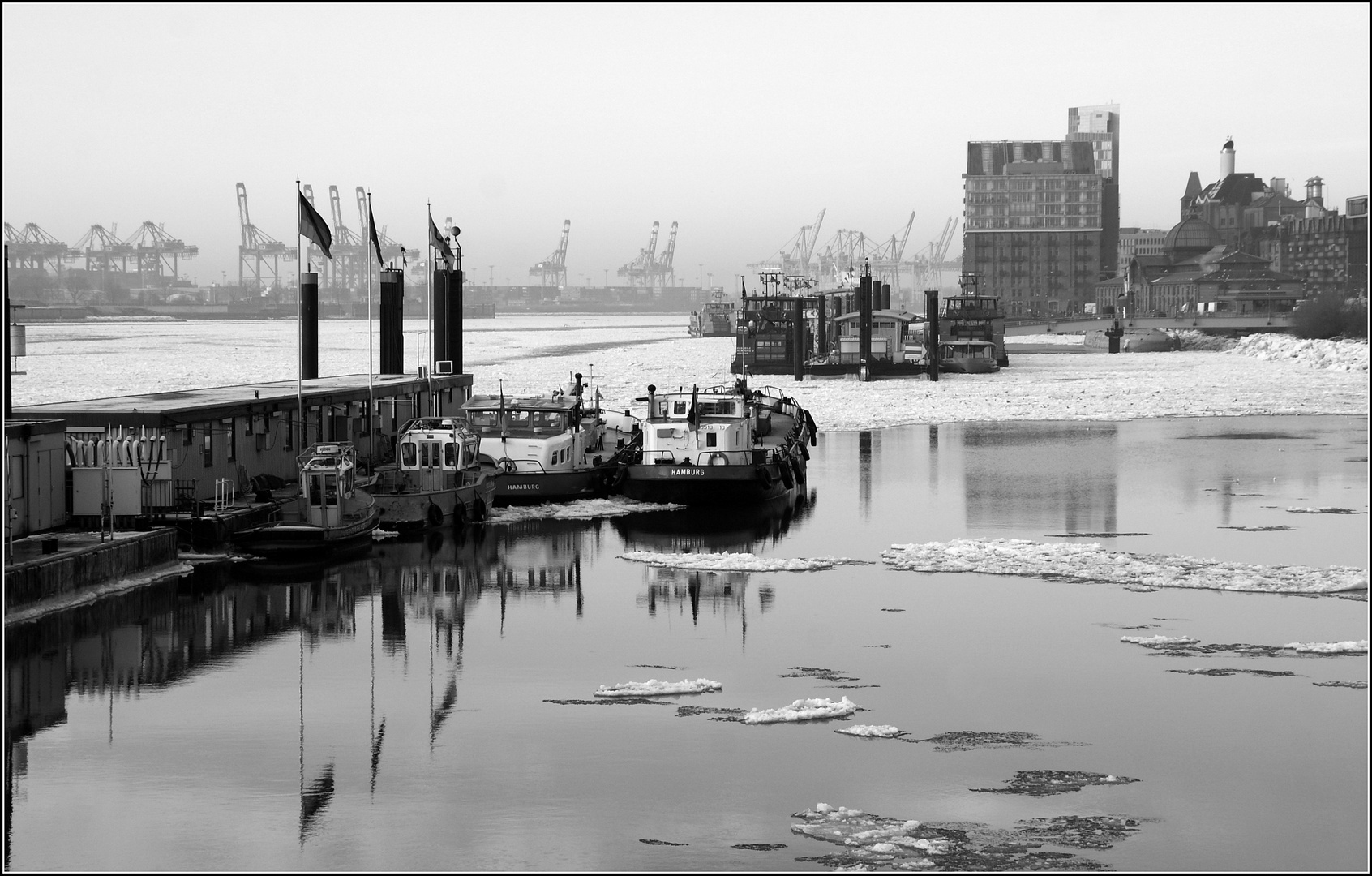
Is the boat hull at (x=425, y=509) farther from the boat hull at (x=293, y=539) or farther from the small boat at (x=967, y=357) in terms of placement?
the small boat at (x=967, y=357)

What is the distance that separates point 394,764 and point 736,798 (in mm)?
3902

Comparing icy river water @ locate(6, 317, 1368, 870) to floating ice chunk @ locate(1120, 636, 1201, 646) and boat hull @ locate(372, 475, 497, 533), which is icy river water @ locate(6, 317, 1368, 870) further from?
boat hull @ locate(372, 475, 497, 533)

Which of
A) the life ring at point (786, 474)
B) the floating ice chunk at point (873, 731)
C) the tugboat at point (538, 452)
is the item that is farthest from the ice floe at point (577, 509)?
the floating ice chunk at point (873, 731)

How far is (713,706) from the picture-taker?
66.8 ft

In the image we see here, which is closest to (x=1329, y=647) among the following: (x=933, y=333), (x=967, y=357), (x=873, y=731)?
(x=873, y=731)

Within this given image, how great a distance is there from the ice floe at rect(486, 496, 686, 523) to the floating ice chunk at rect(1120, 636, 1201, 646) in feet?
53.9

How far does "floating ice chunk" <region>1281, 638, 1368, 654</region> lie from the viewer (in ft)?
76.3

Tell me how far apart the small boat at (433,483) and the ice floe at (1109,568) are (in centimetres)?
923

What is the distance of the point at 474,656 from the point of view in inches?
930

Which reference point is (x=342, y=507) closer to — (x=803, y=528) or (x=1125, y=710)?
(x=803, y=528)

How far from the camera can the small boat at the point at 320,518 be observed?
3089 cm

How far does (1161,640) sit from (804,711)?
699 cm

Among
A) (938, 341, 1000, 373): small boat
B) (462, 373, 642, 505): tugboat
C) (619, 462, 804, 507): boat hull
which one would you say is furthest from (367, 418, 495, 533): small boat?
(938, 341, 1000, 373): small boat

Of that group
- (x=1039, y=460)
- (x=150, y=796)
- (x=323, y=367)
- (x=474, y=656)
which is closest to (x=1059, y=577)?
(x=474, y=656)
